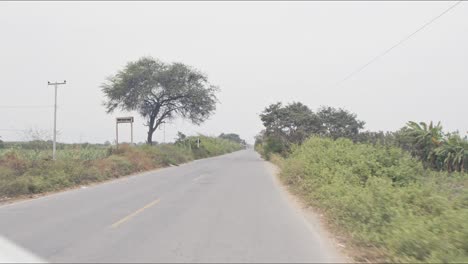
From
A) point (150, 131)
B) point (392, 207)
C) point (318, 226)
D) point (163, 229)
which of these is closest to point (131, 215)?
point (163, 229)

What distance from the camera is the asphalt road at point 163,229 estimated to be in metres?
6.59

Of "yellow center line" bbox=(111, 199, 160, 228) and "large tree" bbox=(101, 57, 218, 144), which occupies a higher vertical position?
"large tree" bbox=(101, 57, 218, 144)

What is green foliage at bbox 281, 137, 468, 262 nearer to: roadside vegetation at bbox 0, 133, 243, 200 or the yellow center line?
the yellow center line

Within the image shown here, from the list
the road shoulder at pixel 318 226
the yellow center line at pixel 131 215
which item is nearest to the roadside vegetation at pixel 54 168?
the yellow center line at pixel 131 215

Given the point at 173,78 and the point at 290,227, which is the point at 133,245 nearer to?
the point at 290,227

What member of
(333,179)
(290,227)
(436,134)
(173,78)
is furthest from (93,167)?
(173,78)

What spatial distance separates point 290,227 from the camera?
9.04 meters

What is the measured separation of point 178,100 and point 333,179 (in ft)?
124

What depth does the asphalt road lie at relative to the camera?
259 inches

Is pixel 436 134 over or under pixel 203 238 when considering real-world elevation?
over

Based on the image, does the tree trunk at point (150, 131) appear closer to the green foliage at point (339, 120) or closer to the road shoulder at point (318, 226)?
the green foliage at point (339, 120)

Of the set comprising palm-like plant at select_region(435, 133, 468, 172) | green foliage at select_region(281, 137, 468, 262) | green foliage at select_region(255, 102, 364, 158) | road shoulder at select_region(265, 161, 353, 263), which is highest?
green foliage at select_region(255, 102, 364, 158)

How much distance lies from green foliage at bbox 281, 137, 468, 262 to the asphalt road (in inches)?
33.2

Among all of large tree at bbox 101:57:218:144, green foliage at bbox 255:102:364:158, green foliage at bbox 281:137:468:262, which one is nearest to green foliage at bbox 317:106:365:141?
Result: green foliage at bbox 255:102:364:158
